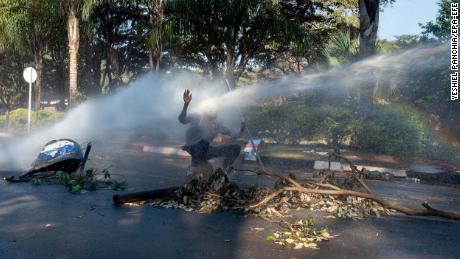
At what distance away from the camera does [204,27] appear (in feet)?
57.3

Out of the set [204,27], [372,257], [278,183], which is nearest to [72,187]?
[278,183]

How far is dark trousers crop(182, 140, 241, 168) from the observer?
8.31 m

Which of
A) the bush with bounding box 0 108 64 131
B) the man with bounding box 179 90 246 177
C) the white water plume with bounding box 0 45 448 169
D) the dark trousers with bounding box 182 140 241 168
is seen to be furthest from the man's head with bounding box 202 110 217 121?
the bush with bounding box 0 108 64 131

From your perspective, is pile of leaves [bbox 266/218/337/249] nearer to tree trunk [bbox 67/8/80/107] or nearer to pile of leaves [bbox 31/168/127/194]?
pile of leaves [bbox 31/168/127/194]

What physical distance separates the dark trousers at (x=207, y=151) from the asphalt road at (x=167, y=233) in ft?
5.34

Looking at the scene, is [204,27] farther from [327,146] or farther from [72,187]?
[72,187]

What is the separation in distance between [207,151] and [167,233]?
132 inches

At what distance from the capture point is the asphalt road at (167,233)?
4.52 meters

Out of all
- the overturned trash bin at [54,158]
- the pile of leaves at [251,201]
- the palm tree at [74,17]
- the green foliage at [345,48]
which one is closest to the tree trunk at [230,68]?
the green foliage at [345,48]

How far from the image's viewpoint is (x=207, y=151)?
8.45 meters

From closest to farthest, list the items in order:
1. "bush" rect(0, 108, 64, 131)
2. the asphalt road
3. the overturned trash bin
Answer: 1. the asphalt road
2. the overturned trash bin
3. "bush" rect(0, 108, 64, 131)

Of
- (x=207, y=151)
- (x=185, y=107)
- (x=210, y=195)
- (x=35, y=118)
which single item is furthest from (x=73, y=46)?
(x=210, y=195)

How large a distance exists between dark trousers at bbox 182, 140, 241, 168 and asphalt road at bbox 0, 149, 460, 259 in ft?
5.34

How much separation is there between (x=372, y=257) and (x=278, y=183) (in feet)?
8.11
